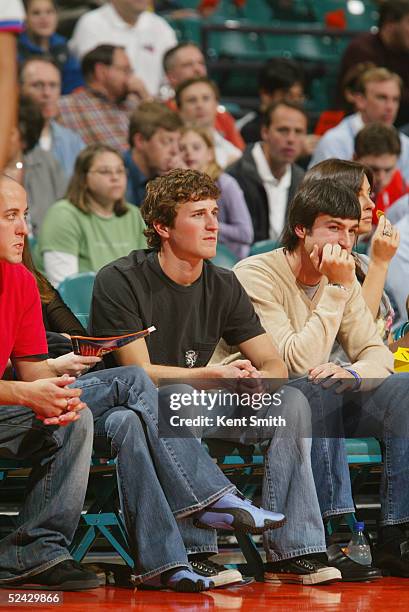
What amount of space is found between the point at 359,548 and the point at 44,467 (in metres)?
1.13

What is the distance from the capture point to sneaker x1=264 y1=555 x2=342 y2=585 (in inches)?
146

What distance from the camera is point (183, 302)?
13.2 feet

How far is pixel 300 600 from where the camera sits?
350 cm

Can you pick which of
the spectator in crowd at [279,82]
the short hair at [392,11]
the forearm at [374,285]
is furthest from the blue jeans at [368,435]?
the short hair at [392,11]

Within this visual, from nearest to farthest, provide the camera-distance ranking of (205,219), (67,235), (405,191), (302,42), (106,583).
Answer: (106,583), (205,219), (67,235), (405,191), (302,42)

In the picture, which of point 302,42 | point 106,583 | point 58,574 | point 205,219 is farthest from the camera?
point 302,42

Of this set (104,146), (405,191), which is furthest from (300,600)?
(405,191)

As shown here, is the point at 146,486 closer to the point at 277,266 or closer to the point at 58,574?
the point at 58,574

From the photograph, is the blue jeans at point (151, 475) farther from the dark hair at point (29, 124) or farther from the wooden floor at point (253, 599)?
the dark hair at point (29, 124)

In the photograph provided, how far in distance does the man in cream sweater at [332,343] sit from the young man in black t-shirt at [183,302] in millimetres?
133

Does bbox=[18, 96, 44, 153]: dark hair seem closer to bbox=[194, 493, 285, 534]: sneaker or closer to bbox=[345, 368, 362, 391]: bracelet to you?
bbox=[345, 368, 362, 391]: bracelet

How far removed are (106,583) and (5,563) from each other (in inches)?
14.5

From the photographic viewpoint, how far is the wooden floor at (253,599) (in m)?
3.35

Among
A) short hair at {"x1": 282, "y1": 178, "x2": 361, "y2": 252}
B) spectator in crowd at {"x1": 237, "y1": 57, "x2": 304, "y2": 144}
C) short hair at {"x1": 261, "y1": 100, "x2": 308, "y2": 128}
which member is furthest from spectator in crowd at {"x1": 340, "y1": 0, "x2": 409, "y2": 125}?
short hair at {"x1": 282, "y1": 178, "x2": 361, "y2": 252}
